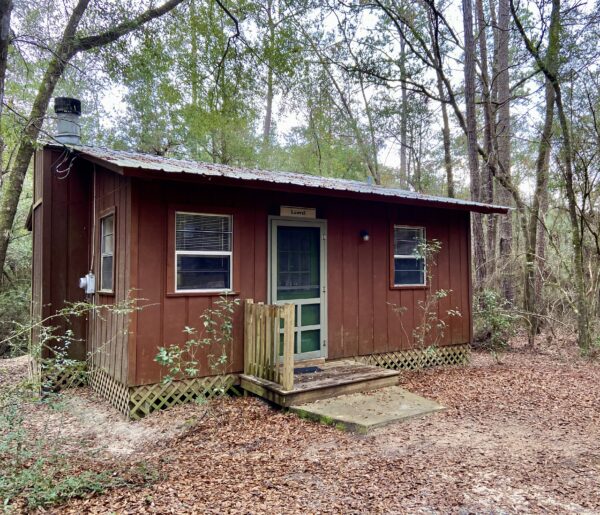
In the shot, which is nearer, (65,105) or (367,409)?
(367,409)

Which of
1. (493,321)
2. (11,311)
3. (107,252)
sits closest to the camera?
(107,252)

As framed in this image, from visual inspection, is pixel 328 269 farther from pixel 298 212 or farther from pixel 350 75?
pixel 350 75

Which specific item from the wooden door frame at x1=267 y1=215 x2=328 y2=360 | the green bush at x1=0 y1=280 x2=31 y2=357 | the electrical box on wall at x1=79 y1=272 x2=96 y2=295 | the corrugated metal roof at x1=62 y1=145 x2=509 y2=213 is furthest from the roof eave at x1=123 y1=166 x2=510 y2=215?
the green bush at x1=0 y1=280 x2=31 y2=357

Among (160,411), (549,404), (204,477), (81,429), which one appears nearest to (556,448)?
(549,404)

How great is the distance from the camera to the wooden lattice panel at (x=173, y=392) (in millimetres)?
4594

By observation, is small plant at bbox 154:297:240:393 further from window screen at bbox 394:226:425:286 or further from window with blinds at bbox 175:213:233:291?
window screen at bbox 394:226:425:286

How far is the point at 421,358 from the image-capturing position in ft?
22.0

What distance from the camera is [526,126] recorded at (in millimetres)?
→ 13156

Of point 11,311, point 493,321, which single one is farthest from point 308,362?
point 11,311

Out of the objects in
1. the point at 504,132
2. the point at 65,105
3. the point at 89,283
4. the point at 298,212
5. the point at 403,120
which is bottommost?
the point at 89,283

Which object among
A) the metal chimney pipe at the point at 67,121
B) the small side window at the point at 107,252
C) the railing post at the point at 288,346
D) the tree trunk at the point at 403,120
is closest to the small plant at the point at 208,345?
the railing post at the point at 288,346

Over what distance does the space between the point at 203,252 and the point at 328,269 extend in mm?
1817

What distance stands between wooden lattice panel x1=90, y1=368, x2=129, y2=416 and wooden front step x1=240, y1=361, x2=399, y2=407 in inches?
52.0

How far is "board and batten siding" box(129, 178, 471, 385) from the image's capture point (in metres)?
4.66
